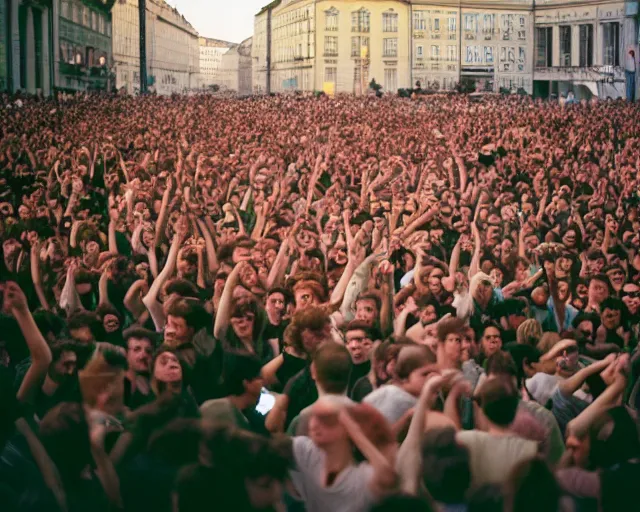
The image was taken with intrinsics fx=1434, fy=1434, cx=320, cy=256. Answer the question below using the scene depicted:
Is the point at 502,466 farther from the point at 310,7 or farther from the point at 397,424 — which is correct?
the point at 310,7

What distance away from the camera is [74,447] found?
4.49 meters

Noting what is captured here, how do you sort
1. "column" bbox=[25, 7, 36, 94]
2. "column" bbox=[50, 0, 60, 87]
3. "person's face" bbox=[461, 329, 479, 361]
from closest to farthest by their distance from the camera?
"person's face" bbox=[461, 329, 479, 361] < "column" bbox=[25, 7, 36, 94] < "column" bbox=[50, 0, 60, 87]

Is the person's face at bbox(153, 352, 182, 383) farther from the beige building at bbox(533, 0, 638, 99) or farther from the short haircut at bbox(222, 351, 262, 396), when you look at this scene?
the beige building at bbox(533, 0, 638, 99)

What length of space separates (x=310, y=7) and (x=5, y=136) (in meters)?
53.7

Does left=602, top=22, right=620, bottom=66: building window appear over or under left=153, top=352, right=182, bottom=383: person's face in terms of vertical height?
over

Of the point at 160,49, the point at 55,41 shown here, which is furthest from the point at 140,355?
the point at 55,41

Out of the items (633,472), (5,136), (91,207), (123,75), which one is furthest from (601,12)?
(633,472)

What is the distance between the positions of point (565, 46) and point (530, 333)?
6969cm

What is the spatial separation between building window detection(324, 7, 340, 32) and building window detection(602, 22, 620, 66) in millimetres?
13951

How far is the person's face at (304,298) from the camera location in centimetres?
786

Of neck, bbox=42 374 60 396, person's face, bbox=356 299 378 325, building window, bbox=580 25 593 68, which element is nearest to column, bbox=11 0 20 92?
building window, bbox=580 25 593 68

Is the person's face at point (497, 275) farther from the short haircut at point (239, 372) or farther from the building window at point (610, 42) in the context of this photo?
the building window at point (610, 42)

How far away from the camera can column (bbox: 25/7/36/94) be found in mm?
50406

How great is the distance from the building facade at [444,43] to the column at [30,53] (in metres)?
17.2
